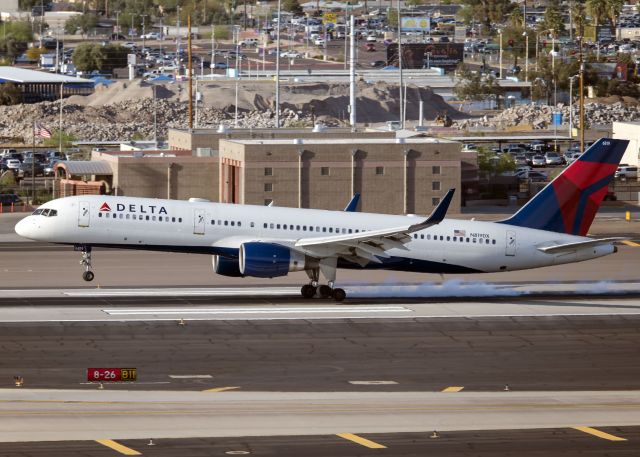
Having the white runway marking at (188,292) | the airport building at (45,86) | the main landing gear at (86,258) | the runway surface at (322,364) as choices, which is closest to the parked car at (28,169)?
the runway surface at (322,364)

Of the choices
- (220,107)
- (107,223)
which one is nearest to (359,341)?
(107,223)

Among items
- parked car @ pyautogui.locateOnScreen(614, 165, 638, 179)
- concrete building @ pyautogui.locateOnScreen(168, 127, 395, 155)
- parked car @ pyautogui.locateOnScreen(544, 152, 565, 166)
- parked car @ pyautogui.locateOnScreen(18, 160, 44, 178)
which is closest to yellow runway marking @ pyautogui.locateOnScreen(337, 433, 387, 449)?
concrete building @ pyautogui.locateOnScreen(168, 127, 395, 155)

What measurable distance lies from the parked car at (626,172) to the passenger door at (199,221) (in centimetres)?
7063

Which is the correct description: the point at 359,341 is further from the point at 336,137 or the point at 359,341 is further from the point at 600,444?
the point at 336,137

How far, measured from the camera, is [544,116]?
7318 inches

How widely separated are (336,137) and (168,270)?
4091 centimetres

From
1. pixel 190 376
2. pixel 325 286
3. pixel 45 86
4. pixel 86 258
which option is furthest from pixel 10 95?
pixel 190 376

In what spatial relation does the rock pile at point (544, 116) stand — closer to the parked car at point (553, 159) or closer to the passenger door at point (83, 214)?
the parked car at point (553, 159)

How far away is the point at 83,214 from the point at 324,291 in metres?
10.2

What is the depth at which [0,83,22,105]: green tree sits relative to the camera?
18975 centimetres

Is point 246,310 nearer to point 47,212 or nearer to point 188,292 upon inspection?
point 188,292

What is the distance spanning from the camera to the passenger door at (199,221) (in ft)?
179

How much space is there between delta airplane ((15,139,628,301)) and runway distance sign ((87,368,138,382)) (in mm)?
13541

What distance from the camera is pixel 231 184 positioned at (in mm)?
95375
